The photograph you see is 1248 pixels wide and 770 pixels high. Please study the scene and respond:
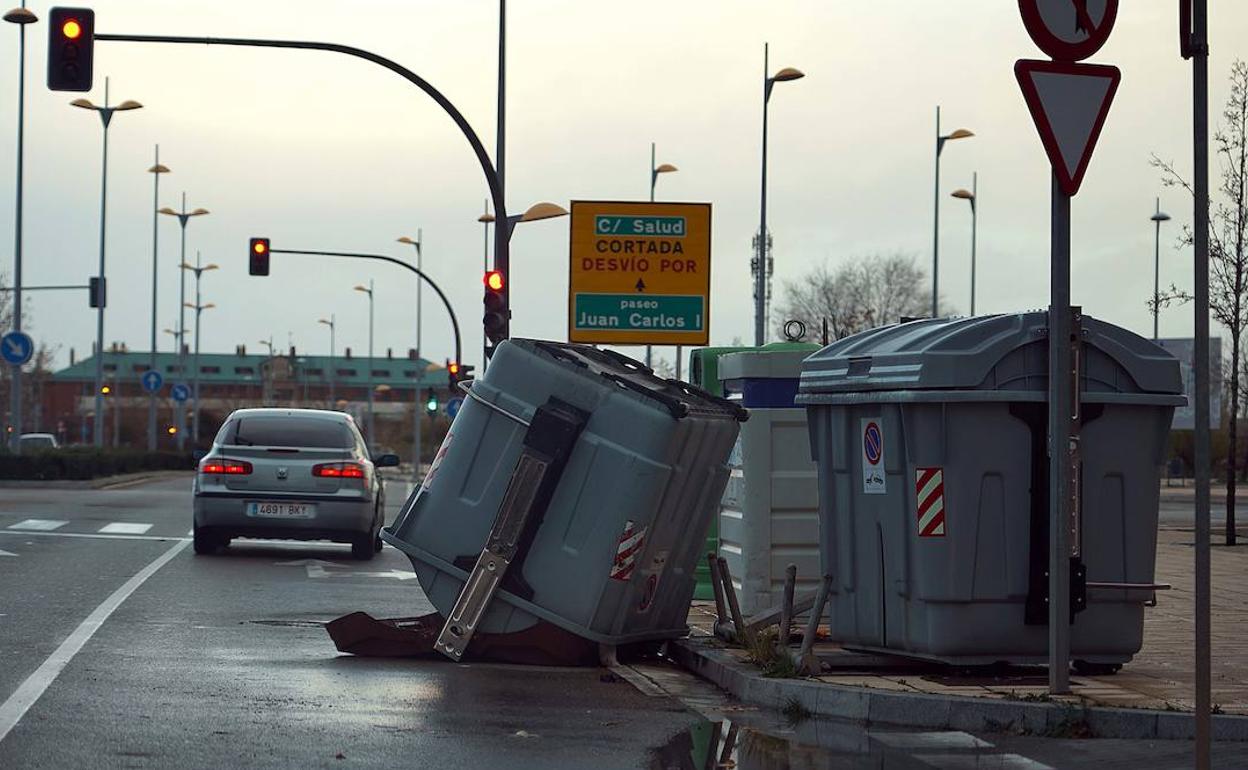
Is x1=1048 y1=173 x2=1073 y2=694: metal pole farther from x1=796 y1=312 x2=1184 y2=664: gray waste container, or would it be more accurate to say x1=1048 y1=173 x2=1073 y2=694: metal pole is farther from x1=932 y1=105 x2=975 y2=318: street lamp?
x1=932 y1=105 x2=975 y2=318: street lamp

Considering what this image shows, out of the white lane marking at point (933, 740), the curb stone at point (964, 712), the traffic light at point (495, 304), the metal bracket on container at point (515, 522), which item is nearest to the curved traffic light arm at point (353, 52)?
the traffic light at point (495, 304)

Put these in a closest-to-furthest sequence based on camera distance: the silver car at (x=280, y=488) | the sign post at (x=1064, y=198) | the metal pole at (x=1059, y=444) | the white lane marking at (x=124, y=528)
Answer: the sign post at (x=1064, y=198)
the metal pole at (x=1059, y=444)
the silver car at (x=280, y=488)
the white lane marking at (x=124, y=528)

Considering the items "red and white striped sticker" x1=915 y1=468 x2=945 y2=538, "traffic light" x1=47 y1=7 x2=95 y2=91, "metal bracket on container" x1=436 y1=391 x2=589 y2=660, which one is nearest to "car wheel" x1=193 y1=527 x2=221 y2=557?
"traffic light" x1=47 y1=7 x2=95 y2=91

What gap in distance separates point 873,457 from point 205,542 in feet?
38.8

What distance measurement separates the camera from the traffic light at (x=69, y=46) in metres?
22.0

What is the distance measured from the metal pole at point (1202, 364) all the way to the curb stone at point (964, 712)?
1.70 meters

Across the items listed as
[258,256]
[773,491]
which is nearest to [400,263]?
[258,256]

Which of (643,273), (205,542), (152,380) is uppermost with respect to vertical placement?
(643,273)

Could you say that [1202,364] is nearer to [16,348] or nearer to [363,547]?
[363,547]

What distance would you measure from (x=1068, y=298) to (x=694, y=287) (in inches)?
592

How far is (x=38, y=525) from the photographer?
2517 cm

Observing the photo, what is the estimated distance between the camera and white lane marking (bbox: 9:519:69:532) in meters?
24.3

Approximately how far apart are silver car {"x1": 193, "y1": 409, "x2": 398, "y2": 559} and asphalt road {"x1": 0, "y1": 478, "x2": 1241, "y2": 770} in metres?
5.30

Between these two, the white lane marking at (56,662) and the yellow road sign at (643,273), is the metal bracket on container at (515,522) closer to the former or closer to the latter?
the white lane marking at (56,662)
